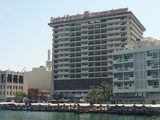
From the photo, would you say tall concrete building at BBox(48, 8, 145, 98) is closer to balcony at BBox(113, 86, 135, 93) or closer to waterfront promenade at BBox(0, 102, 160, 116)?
balcony at BBox(113, 86, 135, 93)

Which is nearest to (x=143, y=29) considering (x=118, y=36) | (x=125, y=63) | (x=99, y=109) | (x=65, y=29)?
(x=118, y=36)

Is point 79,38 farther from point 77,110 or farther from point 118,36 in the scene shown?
point 77,110

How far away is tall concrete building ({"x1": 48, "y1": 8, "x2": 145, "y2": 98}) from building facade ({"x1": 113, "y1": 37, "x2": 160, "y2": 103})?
26.3 metres

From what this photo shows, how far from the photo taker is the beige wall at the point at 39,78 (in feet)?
499

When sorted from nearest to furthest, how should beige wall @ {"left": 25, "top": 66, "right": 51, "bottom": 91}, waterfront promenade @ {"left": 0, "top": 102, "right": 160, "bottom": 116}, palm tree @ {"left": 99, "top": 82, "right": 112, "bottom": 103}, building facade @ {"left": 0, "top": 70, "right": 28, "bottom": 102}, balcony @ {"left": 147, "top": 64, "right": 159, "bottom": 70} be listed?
waterfront promenade @ {"left": 0, "top": 102, "right": 160, "bottom": 116}
balcony @ {"left": 147, "top": 64, "right": 159, "bottom": 70}
palm tree @ {"left": 99, "top": 82, "right": 112, "bottom": 103}
building facade @ {"left": 0, "top": 70, "right": 28, "bottom": 102}
beige wall @ {"left": 25, "top": 66, "right": 51, "bottom": 91}

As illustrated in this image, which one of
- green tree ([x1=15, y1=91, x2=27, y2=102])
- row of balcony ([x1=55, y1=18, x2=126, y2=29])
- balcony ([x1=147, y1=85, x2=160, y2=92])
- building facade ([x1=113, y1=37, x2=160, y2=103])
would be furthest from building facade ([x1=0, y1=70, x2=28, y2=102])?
balcony ([x1=147, y1=85, x2=160, y2=92])

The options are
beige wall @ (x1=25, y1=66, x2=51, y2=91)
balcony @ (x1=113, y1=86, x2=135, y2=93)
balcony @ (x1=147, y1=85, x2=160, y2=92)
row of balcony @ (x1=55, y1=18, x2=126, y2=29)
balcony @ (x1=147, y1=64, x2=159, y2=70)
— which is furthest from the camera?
beige wall @ (x1=25, y1=66, x2=51, y2=91)

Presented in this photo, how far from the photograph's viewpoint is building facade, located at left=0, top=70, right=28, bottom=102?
131375 mm

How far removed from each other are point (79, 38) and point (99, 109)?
60.4 m

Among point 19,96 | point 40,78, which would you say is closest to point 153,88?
point 19,96

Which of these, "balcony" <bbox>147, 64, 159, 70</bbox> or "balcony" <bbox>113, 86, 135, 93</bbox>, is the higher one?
"balcony" <bbox>147, 64, 159, 70</bbox>

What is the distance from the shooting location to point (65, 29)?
137 meters

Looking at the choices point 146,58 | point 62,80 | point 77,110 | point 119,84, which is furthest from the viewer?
point 62,80

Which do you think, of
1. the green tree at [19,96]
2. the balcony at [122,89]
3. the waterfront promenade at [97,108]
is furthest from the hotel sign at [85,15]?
the waterfront promenade at [97,108]
